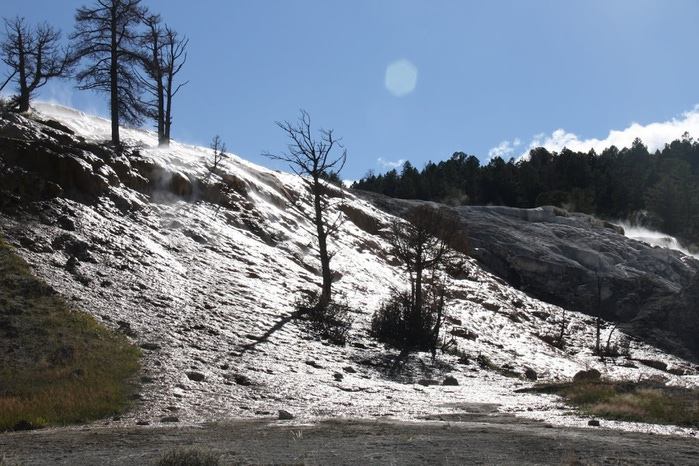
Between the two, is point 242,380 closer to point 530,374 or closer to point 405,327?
point 405,327

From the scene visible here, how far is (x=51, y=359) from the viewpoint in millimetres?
12750

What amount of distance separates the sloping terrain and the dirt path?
58.1 inches

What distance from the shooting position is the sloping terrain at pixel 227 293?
45.5 feet

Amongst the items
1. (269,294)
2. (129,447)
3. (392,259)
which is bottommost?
(129,447)

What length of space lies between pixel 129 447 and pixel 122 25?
25176mm

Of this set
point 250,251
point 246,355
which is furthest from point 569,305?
point 246,355

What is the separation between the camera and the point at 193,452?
21.4 feet

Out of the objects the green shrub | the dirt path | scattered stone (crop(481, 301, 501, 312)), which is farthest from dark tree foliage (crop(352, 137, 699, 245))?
the green shrub

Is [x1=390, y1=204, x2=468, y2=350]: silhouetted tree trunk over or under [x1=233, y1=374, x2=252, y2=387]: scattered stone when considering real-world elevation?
over

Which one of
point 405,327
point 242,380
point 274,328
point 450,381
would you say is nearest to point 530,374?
point 405,327

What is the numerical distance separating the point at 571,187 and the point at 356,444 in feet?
259

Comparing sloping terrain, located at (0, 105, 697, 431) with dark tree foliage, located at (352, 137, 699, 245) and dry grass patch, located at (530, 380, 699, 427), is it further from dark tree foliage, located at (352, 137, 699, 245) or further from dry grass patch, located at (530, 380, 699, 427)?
dark tree foliage, located at (352, 137, 699, 245)

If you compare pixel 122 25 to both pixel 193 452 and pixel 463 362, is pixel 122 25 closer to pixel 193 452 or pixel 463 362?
pixel 463 362

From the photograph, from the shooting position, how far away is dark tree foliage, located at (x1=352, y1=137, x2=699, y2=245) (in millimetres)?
72562
